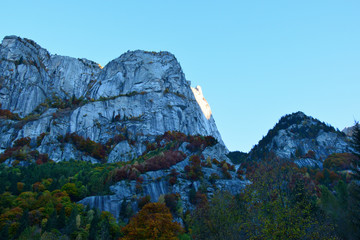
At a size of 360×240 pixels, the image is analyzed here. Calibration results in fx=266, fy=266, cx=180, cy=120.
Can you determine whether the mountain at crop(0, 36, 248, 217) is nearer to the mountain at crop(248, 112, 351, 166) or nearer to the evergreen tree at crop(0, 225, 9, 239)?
the evergreen tree at crop(0, 225, 9, 239)

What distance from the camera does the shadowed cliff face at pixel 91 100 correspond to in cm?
9322

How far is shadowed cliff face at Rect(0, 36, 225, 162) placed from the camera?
9322 centimetres

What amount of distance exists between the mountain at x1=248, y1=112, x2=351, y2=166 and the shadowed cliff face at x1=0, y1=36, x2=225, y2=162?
33.7 m

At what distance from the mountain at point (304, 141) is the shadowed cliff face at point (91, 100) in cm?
3367

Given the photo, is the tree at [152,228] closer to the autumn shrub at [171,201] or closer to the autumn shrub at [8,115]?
the autumn shrub at [171,201]

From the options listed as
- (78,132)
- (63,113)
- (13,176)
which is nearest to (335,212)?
(13,176)

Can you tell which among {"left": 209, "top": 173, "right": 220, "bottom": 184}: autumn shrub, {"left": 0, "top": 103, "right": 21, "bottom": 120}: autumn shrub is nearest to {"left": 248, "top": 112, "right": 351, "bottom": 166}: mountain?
{"left": 209, "top": 173, "right": 220, "bottom": 184}: autumn shrub

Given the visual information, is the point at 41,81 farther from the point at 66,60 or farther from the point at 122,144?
the point at 122,144

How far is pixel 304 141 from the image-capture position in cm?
12050

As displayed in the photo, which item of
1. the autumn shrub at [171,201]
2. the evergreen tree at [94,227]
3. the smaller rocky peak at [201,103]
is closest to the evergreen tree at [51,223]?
the evergreen tree at [94,227]

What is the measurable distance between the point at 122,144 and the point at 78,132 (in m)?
16.9

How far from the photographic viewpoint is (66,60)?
152 m

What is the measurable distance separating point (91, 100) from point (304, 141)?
96.5 m

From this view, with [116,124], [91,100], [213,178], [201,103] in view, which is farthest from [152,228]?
[201,103]
